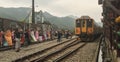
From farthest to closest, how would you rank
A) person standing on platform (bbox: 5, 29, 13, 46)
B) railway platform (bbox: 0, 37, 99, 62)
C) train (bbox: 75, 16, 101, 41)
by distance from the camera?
train (bbox: 75, 16, 101, 41)
person standing on platform (bbox: 5, 29, 13, 46)
railway platform (bbox: 0, 37, 99, 62)

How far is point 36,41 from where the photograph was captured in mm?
35312

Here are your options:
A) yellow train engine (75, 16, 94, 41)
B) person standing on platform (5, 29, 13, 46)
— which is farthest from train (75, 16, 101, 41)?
person standing on platform (5, 29, 13, 46)

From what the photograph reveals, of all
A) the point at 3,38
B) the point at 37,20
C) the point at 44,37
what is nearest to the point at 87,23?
the point at 44,37

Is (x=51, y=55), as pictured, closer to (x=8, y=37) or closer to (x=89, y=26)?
(x=8, y=37)

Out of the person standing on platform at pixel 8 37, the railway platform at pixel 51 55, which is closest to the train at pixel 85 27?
the railway platform at pixel 51 55

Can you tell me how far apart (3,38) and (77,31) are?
15.4 meters

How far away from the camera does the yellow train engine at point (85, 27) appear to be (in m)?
38.7

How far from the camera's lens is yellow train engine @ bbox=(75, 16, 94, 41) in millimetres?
38656

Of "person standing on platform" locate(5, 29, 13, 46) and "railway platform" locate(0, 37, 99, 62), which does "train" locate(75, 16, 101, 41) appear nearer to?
"railway platform" locate(0, 37, 99, 62)

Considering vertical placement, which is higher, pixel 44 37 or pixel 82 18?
pixel 82 18

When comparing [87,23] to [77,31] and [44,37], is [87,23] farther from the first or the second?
[44,37]

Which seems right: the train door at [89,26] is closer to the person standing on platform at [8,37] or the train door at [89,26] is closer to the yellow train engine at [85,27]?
the yellow train engine at [85,27]

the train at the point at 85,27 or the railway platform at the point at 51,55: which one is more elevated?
the train at the point at 85,27

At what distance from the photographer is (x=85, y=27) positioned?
3900 centimetres
